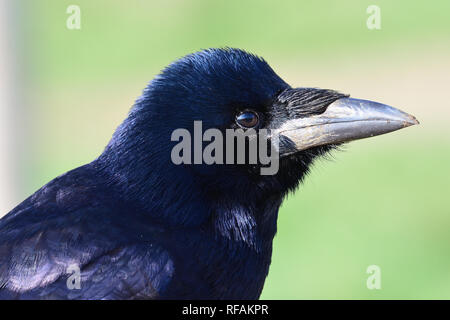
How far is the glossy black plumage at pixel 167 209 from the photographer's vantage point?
4.92 meters

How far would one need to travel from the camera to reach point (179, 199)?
528 centimetres

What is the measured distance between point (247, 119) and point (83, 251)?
47.4 inches

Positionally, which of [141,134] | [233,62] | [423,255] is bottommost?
[423,255]

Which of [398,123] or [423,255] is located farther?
[423,255]

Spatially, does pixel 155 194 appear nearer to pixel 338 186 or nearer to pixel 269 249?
pixel 269 249

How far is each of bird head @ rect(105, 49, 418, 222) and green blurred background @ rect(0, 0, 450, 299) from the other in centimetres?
222

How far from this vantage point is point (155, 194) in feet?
17.3

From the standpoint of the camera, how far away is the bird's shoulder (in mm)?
4848

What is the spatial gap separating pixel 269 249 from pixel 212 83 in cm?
102

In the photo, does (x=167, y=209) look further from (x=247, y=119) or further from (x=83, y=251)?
(x=247, y=119)
